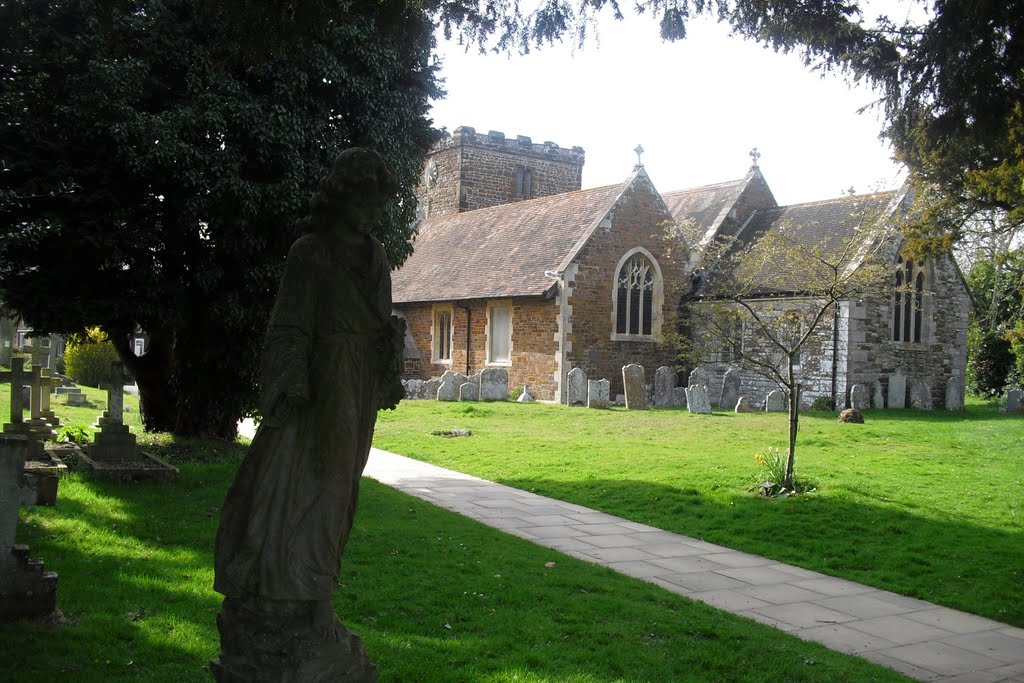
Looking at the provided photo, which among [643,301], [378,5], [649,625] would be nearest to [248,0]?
[378,5]

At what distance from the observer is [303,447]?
144 inches

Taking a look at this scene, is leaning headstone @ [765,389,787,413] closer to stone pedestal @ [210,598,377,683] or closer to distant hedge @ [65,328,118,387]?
distant hedge @ [65,328,118,387]

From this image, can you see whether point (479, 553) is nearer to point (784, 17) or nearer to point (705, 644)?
point (705, 644)

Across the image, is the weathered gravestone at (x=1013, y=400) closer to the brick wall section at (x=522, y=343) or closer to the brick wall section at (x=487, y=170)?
the brick wall section at (x=522, y=343)

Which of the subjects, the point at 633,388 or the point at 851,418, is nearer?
the point at 851,418

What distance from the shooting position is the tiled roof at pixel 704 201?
2947 centimetres

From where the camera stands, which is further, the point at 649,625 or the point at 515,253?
the point at 515,253

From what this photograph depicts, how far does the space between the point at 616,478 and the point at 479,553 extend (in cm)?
498

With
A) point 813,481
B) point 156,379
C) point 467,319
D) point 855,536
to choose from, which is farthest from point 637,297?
point 855,536

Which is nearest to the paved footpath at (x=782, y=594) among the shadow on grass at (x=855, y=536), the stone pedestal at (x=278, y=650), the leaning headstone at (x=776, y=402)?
the shadow on grass at (x=855, y=536)

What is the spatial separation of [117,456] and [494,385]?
15972mm

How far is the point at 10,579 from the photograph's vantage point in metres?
5.16

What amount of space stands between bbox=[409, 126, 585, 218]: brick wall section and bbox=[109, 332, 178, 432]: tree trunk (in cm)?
2757

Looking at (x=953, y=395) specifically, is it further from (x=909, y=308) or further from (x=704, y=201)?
(x=704, y=201)
